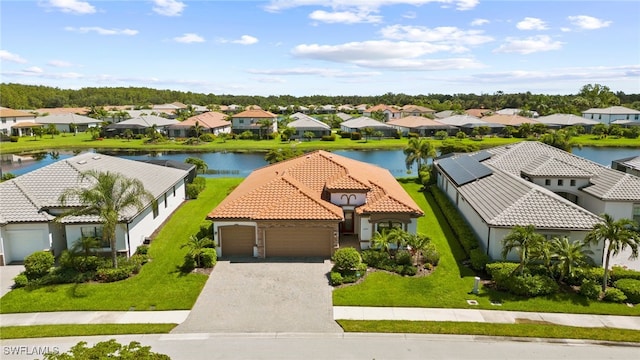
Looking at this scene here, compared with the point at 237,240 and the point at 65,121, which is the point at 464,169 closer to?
the point at 237,240

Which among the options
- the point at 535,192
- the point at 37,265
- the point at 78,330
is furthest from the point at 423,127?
the point at 78,330

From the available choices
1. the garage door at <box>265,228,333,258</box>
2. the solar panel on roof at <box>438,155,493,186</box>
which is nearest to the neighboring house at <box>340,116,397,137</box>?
the solar panel on roof at <box>438,155,493,186</box>

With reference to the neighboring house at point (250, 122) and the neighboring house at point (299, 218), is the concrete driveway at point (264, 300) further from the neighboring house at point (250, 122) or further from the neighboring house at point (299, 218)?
the neighboring house at point (250, 122)

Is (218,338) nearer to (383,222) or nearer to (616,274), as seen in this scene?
(383,222)

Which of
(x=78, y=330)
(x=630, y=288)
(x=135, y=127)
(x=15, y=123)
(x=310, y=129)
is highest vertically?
(x=15, y=123)

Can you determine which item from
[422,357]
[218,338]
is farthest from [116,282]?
[422,357]

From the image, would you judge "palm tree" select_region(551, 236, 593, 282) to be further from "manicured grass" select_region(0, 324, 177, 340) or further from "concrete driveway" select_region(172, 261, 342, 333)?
"manicured grass" select_region(0, 324, 177, 340)

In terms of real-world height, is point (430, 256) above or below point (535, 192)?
below

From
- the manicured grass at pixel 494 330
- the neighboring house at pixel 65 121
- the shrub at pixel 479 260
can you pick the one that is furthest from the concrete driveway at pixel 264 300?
the neighboring house at pixel 65 121
